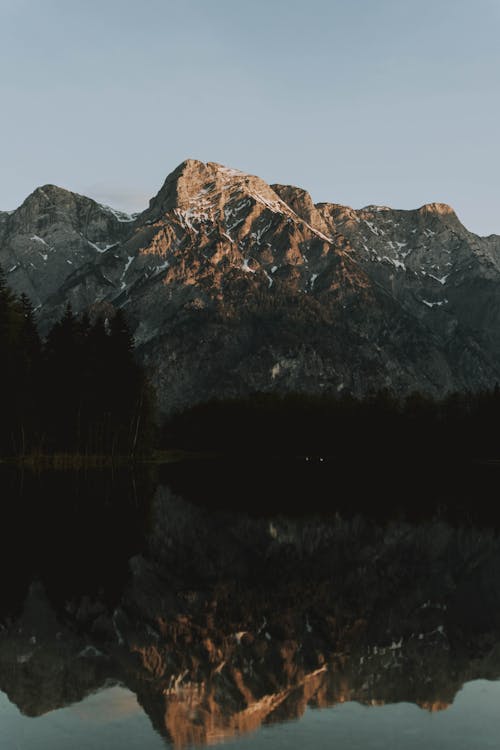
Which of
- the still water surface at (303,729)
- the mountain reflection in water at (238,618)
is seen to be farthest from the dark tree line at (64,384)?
the still water surface at (303,729)

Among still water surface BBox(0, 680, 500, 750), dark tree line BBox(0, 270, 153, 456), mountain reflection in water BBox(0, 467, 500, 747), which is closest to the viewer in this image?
still water surface BBox(0, 680, 500, 750)

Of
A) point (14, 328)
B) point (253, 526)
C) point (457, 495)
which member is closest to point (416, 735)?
point (253, 526)

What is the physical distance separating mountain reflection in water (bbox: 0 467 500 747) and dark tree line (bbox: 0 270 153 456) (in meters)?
53.4

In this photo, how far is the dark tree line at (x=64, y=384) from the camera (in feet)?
305

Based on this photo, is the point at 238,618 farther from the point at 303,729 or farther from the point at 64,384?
the point at 64,384

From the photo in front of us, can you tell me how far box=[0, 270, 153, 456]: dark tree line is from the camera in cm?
9294

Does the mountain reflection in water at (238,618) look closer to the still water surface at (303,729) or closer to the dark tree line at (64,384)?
the still water surface at (303,729)

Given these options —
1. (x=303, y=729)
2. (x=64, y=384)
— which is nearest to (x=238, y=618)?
(x=303, y=729)

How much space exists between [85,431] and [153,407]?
46.1 feet

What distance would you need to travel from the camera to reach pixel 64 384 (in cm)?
9812

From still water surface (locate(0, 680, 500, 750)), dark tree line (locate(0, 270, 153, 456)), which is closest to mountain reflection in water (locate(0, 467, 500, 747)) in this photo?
still water surface (locate(0, 680, 500, 750))

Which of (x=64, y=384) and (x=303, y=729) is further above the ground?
(x=64, y=384)

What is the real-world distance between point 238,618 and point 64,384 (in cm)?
8029

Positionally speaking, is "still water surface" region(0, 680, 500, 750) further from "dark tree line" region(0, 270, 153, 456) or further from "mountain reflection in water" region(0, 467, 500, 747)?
"dark tree line" region(0, 270, 153, 456)
